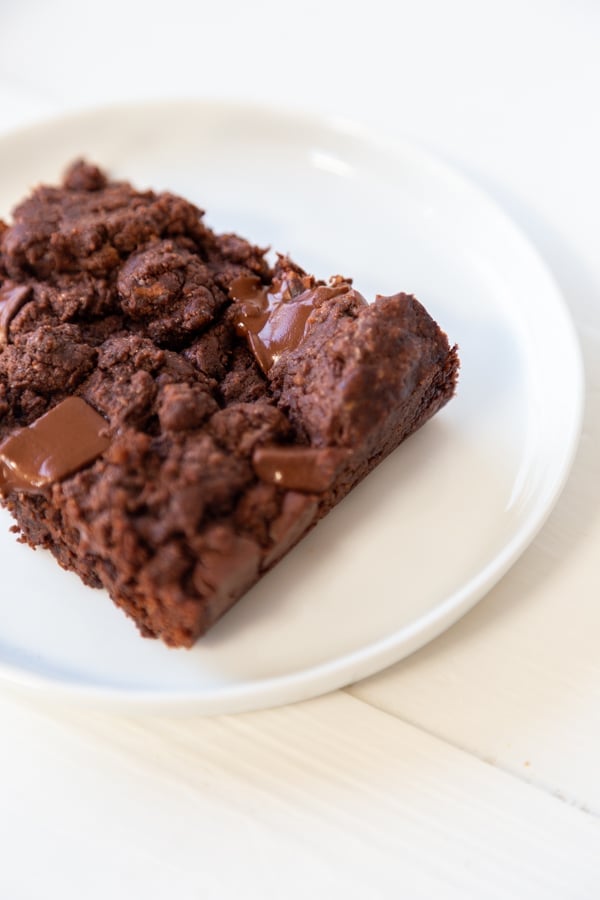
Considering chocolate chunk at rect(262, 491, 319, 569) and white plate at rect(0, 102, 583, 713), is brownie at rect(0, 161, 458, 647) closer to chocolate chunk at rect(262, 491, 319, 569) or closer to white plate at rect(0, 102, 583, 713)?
chocolate chunk at rect(262, 491, 319, 569)

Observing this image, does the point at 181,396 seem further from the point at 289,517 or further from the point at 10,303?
the point at 10,303

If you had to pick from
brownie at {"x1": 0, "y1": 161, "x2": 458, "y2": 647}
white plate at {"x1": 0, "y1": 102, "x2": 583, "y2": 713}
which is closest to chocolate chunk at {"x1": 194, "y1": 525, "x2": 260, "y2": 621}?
brownie at {"x1": 0, "y1": 161, "x2": 458, "y2": 647}

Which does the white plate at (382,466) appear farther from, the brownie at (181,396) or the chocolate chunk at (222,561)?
the chocolate chunk at (222,561)

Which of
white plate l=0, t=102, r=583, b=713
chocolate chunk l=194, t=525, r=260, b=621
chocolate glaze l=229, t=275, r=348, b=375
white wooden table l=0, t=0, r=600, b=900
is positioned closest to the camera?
chocolate chunk l=194, t=525, r=260, b=621

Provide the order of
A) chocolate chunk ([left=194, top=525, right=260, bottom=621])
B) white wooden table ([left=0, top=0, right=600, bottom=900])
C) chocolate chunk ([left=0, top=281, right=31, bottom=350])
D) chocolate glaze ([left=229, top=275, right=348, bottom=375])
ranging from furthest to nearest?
1. chocolate chunk ([left=0, top=281, right=31, bottom=350])
2. chocolate glaze ([left=229, top=275, right=348, bottom=375])
3. white wooden table ([left=0, top=0, right=600, bottom=900])
4. chocolate chunk ([left=194, top=525, right=260, bottom=621])

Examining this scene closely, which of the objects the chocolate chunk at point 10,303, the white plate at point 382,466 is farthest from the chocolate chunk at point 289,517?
the chocolate chunk at point 10,303

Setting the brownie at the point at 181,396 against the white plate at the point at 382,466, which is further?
the white plate at the point at 382,466

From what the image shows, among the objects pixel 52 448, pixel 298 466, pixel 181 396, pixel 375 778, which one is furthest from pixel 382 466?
pixel 52 448
